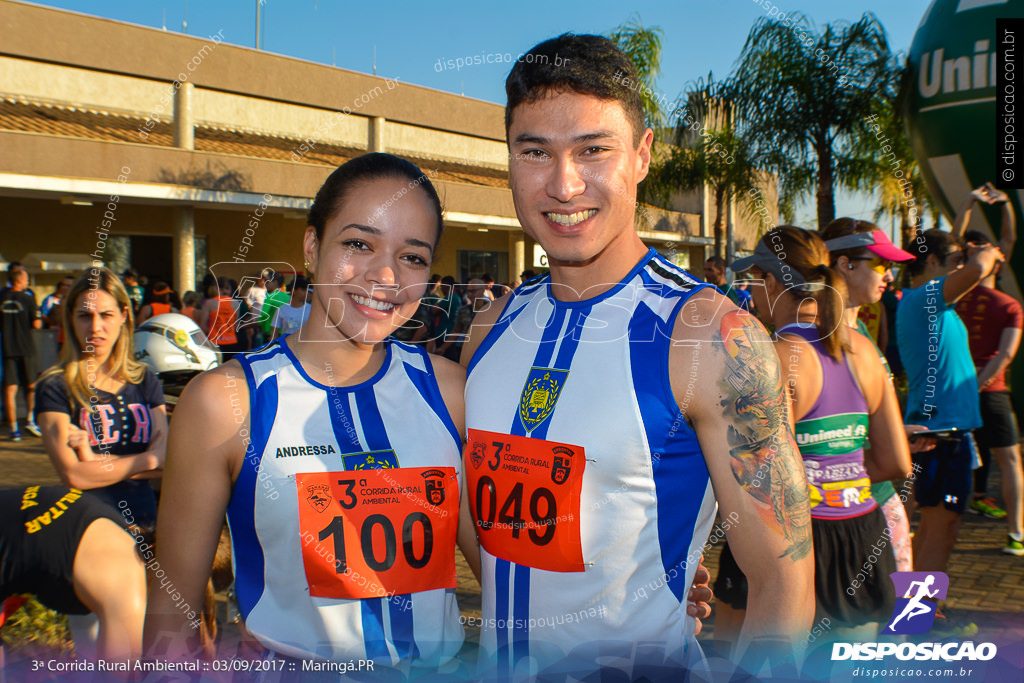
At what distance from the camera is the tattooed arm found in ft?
5.83

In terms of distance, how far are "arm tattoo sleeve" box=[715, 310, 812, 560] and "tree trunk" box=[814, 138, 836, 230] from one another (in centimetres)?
1247

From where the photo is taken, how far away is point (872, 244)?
154 inches

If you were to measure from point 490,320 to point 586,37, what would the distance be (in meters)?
0.96

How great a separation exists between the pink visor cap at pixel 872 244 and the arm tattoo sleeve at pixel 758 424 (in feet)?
8.23

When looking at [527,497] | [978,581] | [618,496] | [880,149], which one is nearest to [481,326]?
[527,497]

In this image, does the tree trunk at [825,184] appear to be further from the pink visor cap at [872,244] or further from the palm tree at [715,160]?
the pink visor cap at [872,244]

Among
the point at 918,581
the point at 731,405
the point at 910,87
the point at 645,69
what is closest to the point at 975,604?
the point at 918,581

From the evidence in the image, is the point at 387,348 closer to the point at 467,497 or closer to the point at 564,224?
the point at 467,497

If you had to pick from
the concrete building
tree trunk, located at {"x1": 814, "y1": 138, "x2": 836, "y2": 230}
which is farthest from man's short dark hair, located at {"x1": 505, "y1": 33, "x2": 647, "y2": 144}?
the concrete building

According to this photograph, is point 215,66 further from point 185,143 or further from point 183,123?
point 185,143

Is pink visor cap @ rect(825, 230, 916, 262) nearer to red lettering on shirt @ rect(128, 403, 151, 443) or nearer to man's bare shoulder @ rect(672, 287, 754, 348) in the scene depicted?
man's bare shoulder @ rect(672, 287, 754, 348)

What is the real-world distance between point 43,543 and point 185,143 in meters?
20.6

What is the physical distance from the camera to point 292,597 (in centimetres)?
189

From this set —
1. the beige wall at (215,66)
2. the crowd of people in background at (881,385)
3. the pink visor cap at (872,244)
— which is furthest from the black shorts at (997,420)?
the beige wall at (215,66)
